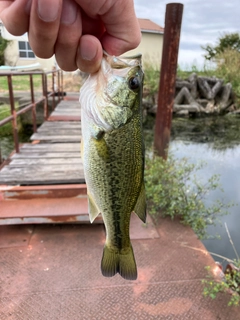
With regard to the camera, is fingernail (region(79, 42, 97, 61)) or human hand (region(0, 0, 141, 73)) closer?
human hand (region(0, 0, 141, 73))

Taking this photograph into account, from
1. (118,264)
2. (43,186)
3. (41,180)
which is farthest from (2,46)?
(118,264)

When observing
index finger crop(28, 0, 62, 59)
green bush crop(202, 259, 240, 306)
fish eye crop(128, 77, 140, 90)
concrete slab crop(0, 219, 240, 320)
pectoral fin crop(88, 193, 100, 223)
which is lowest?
concrete slab crop(0, 219, 240, 320)

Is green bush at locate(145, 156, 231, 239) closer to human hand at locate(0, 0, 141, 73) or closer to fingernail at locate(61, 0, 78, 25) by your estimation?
human hand at locate(0, 0, 141, 73)

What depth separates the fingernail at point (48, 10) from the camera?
793 millimetres

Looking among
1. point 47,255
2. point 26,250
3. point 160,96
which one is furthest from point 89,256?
point 160,96

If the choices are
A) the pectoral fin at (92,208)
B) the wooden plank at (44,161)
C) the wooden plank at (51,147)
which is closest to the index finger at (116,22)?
the pectoral fin at (92,208)

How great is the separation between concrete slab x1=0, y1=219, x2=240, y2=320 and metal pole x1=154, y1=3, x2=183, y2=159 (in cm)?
192

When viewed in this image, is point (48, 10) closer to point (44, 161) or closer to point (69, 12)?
point (69, 12)

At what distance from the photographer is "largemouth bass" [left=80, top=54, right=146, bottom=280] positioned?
1.25 meters

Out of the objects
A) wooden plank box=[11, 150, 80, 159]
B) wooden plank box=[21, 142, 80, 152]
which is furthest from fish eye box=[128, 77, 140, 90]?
wooden plank box=[21, 142, 80, 152]

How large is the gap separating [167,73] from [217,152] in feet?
14.1

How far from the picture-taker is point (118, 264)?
1483 millimetres

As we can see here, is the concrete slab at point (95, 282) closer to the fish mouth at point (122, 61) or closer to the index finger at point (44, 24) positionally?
the fish mouth at point (122, 61)

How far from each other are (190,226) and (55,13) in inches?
119
